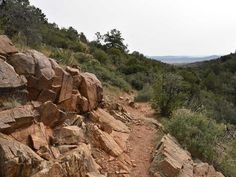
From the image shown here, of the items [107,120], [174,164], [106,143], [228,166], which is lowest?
[228,166]

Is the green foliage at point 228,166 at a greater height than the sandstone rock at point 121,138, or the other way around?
the sandstone rock at point 121,138

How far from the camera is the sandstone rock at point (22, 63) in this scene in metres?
9.28

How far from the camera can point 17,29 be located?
15.9 meters

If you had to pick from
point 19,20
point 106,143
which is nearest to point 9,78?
point 106,143

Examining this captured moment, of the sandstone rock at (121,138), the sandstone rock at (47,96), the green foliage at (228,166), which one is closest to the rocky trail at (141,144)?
the sandstone rock at (121,138)

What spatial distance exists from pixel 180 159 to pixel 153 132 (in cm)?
250

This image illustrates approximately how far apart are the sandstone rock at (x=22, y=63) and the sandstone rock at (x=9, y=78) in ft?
0.95

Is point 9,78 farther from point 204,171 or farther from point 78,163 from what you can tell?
point 204,171

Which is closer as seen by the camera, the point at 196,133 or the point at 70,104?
the point at 70,104

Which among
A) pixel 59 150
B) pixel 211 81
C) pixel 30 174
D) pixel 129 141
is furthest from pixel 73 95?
pixel 211 81

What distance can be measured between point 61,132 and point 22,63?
6.83ft

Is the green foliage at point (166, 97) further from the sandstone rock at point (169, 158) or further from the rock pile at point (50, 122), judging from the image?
the sandstone rock at point (169, 158)

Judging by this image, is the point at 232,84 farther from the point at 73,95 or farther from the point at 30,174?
the point at 30,174

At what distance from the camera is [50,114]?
349 inches
